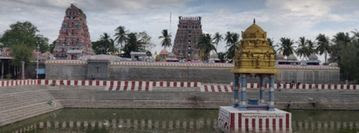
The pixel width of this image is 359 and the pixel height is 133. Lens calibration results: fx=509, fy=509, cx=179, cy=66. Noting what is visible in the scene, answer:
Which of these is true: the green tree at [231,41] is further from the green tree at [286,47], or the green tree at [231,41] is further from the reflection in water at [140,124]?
the reflection in water at [140,124]

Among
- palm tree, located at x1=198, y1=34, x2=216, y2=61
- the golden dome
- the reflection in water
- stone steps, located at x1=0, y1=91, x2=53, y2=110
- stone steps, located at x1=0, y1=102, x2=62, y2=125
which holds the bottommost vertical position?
the reflection in water

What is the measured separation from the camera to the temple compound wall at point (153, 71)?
58812mm

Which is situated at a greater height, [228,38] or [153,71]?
[228,38]

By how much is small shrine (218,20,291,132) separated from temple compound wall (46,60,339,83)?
3531cm

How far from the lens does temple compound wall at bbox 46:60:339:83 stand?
58.8 meters

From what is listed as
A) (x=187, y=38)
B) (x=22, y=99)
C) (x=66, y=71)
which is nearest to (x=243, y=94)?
(x=22, y=99)

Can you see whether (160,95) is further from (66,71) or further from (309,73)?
(309,73)

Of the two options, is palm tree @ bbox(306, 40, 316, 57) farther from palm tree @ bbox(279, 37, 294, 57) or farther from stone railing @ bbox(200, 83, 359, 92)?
stone railing @ bbox(200, 83, 359, 92)

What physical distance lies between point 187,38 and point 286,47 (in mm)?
16134

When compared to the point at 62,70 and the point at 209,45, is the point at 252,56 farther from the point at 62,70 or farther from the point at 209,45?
the point at 209,45

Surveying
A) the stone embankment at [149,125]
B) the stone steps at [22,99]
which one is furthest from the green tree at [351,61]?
the stone steps at [22,99]

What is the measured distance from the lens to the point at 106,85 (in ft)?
135

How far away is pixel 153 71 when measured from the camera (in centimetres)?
5897

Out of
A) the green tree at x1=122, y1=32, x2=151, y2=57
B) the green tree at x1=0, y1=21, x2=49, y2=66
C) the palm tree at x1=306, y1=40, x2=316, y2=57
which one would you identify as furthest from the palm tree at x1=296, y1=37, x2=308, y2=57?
the green tree at x1=0, y1=21, x2=49, y2=66
